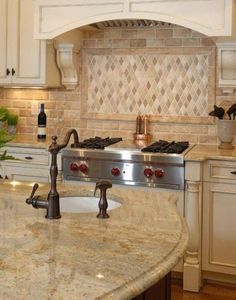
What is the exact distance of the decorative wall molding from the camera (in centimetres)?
374

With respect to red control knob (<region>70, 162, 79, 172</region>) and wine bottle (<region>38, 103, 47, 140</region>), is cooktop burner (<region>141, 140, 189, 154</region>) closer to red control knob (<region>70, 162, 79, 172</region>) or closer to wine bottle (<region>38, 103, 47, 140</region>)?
red control knob (<region>70, 162, 79, 172</region>)

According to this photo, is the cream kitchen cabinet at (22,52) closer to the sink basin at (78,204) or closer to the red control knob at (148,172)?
the red control knob at (148,172)

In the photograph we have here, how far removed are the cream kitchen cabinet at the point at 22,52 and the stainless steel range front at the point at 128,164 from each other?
829mm

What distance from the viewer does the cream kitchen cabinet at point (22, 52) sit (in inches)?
151

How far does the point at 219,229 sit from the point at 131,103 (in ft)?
4.52

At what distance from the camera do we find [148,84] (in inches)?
153

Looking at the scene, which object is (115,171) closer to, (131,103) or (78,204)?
(131,103)

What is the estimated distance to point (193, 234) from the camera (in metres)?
3.12

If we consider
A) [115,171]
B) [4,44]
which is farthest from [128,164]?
[4,44]

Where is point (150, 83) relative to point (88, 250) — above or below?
above

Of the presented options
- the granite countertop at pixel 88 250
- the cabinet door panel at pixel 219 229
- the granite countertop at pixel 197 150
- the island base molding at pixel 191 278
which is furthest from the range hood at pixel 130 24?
the granite countertop at pixel 88 250

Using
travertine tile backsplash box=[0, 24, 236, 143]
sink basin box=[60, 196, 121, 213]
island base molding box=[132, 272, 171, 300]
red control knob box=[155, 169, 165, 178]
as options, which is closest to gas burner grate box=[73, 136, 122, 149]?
travertine tile backsplash box=[0, 24, 236, 143]

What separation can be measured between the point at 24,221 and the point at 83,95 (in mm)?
2669

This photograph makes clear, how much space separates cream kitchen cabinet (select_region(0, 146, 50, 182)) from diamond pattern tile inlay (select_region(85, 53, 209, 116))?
732mm
